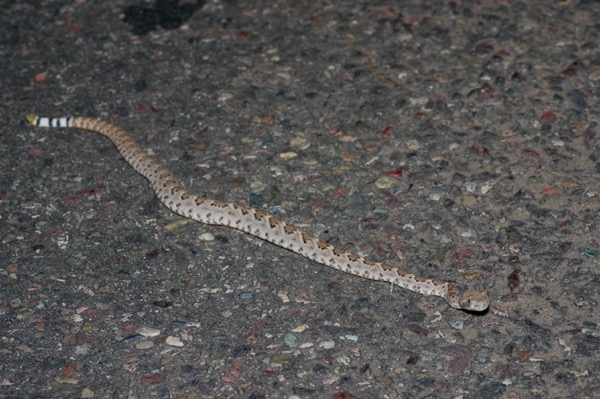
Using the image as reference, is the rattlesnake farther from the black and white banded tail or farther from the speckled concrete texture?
the black and white banded tail

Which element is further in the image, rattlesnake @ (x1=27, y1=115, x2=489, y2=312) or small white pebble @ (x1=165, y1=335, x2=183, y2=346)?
rattlesnake @ (x1=27, y1=115, x2=489, y2=312)

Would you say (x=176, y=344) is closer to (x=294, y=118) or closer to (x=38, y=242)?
(x=38, y=242)

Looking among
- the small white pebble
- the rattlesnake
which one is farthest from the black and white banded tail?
the small white pebble

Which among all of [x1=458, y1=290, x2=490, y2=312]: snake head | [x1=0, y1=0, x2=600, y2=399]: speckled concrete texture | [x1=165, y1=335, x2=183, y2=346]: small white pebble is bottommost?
[x1=0, y1=0, x2=600, y2=399]: speckled concrete texture

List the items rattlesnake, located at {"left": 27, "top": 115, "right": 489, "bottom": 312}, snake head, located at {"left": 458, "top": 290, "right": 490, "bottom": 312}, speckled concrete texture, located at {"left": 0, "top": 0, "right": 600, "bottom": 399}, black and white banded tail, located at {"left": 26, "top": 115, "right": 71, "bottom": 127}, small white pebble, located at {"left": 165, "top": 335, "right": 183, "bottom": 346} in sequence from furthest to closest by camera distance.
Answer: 1. black and white banded tail, located at {"left": 26, "top": 115, "right": 71, "bottom": 127}
2. rattlesnake, located at {"left": 27, "top": 115, "right": 489, "bottom": 312}
3. snake head, located at {"left": 458, "top": 290, "right": 490, "bottom": 312}
4. small white pebble, located at {"left": 165, "top": 335, "right": 183, "bottom": 346}
5. speckled concrete texture, located at {"left": 0, "top": 0, "right": 600, "bottom": 399}

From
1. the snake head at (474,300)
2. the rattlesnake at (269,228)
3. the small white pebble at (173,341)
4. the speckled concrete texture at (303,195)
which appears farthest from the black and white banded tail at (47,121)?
the snake head at (474,300)

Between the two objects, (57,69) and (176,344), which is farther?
(57,69)

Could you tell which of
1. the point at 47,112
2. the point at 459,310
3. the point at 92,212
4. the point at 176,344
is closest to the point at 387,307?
the point at 459,310
